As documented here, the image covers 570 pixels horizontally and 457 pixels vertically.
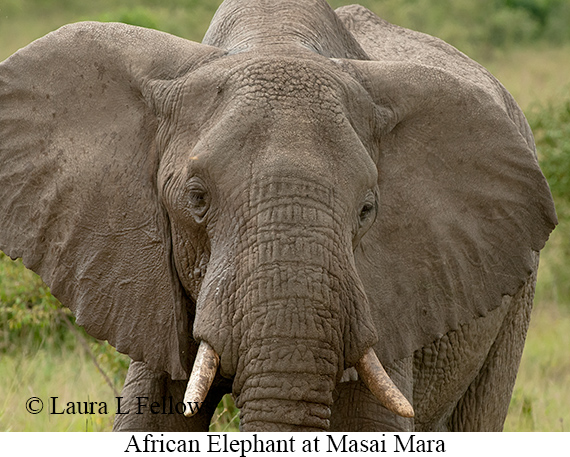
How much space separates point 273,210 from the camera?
2729 mm

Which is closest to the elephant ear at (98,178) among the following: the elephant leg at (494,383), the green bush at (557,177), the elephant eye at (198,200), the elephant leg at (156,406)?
the elephant eye at (198,200)

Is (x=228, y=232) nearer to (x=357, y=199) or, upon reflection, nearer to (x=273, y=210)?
(x=273, y=210)

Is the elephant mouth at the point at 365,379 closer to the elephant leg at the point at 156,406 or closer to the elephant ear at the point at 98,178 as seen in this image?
the elephant ear at the point at 98,178

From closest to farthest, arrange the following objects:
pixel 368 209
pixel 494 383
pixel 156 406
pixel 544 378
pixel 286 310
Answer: pixel 286 310
pixel 368 209
pixel 156 406
pixel 494 383
pixel 544 378

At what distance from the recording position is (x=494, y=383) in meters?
4.47

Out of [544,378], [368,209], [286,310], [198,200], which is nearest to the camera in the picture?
[286,310]

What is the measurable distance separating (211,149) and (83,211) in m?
0.57

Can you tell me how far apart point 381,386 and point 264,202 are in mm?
543

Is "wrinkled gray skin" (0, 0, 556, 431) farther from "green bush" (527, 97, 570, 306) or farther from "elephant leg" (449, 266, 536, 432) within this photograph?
"green bush" (527, 97, 570, 306)

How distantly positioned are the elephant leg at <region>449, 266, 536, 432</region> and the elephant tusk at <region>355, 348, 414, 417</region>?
5.57 feet

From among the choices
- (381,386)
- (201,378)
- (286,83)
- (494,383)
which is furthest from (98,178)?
(494,383)

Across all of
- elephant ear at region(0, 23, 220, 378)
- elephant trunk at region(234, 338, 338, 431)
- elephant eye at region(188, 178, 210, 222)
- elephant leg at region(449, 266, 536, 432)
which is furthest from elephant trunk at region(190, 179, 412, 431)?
elephant leg at region(449, 266, 536, 432)

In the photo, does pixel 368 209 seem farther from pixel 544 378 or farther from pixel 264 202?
pixel 544 378
